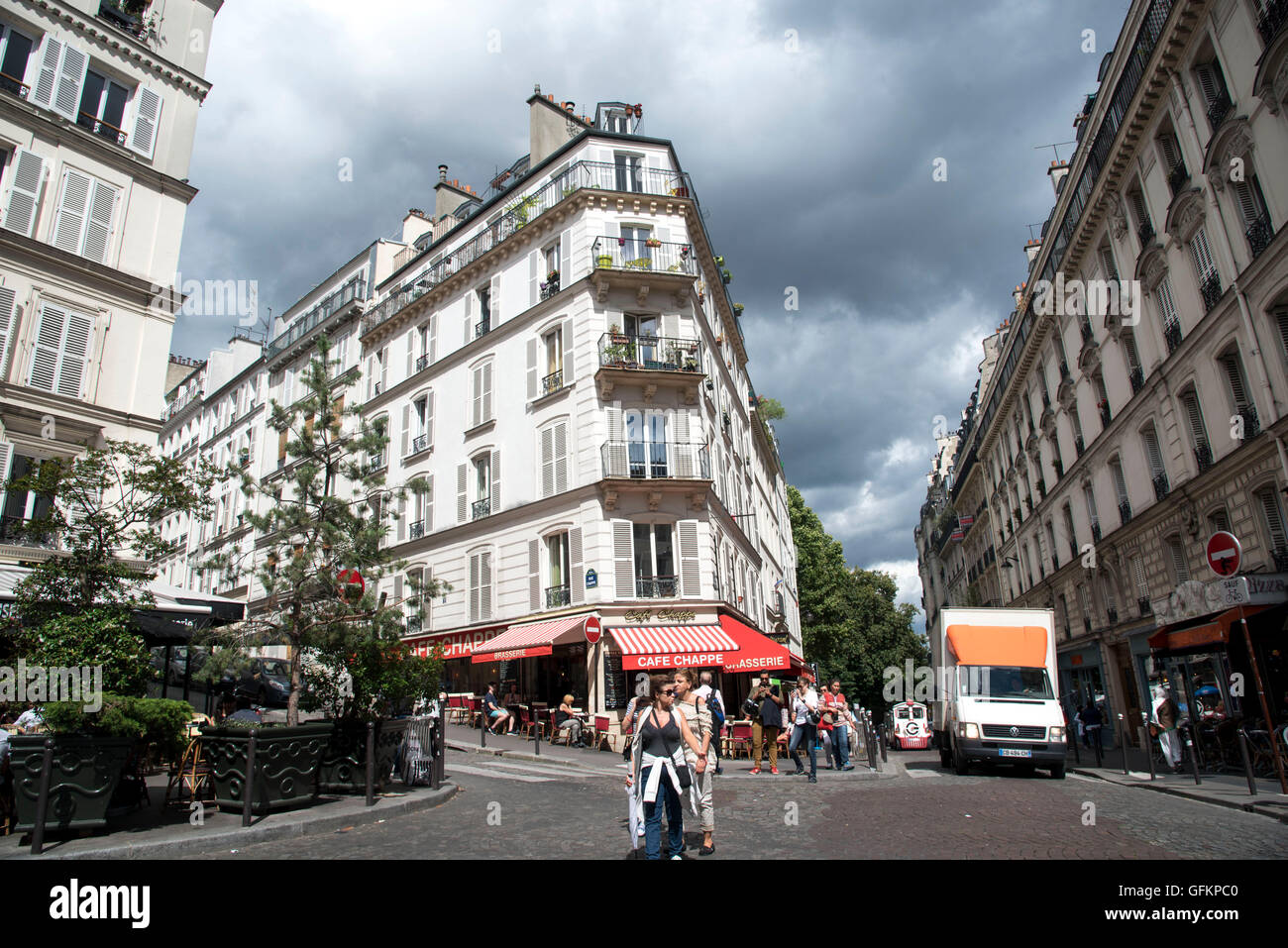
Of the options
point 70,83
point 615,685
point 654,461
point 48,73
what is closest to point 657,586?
point 615,685

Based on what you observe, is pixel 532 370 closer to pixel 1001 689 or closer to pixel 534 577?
pixel 534 577

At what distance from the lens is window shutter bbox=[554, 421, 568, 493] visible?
21250 mm

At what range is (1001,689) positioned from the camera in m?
14.1

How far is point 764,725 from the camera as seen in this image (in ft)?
47.1

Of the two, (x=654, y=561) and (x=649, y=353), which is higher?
(x=649, y=353)

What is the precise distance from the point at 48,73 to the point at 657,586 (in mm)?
17774

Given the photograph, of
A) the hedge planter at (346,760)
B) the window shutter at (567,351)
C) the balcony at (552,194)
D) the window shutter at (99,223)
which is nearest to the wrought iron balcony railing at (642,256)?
the balcony at (552,194)

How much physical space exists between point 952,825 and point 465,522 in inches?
720

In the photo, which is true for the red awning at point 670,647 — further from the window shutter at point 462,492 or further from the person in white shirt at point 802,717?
Answer: the window shutter at point 462,492

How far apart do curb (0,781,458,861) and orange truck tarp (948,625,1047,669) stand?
10262mm

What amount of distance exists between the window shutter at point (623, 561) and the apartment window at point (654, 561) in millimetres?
238

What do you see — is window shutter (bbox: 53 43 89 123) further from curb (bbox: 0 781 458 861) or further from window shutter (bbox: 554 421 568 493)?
curb (bbox: 0 781 458 861)

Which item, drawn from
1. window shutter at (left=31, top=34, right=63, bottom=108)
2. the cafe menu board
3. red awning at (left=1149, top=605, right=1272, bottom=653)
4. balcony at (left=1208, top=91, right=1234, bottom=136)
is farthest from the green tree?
balcony at (left=1208, top=91, right=1234, bottom=136)

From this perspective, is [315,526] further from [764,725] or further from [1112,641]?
[1112,641]
